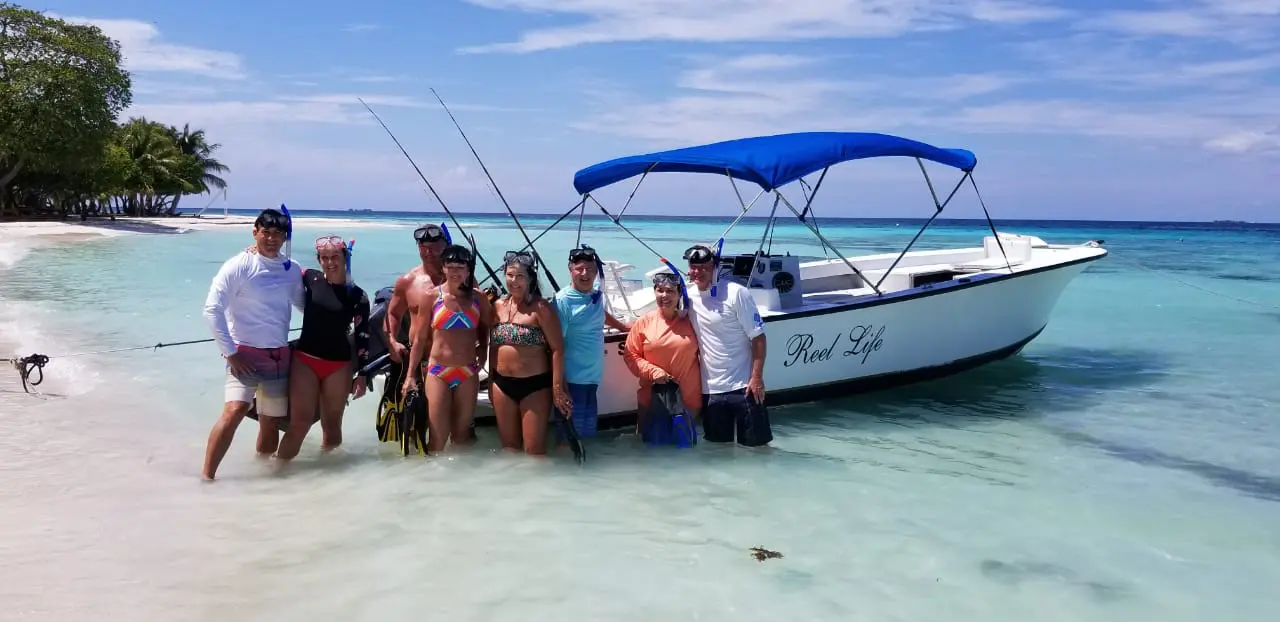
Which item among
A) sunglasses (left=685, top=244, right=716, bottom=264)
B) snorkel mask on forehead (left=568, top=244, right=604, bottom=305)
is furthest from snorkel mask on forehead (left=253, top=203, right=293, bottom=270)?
sunglasses (left=685, top=244, right=716, bottom=264)

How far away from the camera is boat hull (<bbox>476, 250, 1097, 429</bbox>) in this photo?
6.49m

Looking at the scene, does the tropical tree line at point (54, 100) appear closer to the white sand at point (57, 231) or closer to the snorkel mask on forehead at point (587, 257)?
the white sand at point (57, 231)

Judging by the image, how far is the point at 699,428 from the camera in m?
6.30

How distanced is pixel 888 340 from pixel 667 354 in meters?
2.65

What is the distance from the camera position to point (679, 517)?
15.9ft

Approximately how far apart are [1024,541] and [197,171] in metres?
59.6

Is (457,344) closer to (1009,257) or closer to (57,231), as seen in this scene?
(1009,257)

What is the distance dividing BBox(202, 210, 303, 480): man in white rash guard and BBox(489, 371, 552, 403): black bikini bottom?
1.21 metres

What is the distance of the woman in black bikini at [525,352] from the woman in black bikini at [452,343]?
0.36ft

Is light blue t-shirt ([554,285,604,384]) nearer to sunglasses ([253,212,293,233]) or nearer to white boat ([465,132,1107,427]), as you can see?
white boat ([465,132,1107,427])

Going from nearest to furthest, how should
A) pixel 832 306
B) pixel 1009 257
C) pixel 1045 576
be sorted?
1. pixel 1045 576
2. pixel 832 306
3. pixel 1009 257

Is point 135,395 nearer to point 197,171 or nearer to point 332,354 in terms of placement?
point 332,354

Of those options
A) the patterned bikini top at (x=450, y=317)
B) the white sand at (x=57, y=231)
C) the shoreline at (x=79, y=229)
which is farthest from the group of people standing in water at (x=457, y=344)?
the shoreline at (x=79, y=229)

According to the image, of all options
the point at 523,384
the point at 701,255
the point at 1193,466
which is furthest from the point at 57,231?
the point at 1193,466
